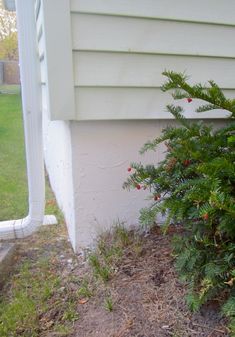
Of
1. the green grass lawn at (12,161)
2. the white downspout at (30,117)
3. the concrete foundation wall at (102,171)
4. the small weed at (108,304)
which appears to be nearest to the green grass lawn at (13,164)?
the green grass lawn at (12,161)

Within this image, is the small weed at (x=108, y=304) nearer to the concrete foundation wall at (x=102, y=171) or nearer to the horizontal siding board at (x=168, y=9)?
the concrete foundation wall at (x=102, y=171)

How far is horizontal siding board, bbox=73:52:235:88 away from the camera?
1795 millimetres

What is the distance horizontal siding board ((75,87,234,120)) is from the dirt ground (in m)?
0.74

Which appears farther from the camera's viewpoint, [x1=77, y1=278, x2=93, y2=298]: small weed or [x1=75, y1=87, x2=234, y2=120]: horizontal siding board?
[x1=75, y1=87, x2=234, y2=120]: horizontal siding board

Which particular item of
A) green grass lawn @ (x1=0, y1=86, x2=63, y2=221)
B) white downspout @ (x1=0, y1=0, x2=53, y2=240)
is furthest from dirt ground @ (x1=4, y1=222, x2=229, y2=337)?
green grass lawn @ (x1=0, y1=86, x2=63, y2=221)

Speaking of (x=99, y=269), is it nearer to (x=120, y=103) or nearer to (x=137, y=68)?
(x=120, y=103)

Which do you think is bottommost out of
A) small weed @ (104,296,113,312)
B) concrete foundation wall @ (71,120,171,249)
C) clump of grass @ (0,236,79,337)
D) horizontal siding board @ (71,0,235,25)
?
clump of grass @ (0,236,79,337)

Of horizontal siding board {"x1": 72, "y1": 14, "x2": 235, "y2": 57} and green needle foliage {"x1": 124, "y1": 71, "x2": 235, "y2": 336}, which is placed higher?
horizontal siding board {"x1": 72, "y1": 14, "x2": 235, "y2": 57}

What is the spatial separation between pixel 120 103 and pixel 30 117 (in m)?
0.61

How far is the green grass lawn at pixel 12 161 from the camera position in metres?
2.68

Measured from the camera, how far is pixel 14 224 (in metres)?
2.27

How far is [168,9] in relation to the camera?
184 centimetres

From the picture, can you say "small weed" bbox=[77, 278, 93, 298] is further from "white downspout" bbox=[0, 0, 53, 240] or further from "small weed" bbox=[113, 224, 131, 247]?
"white downspout" bbox=[0, 0, 53, 240]

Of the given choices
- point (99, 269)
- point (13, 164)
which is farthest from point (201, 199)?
point (13, 164)
